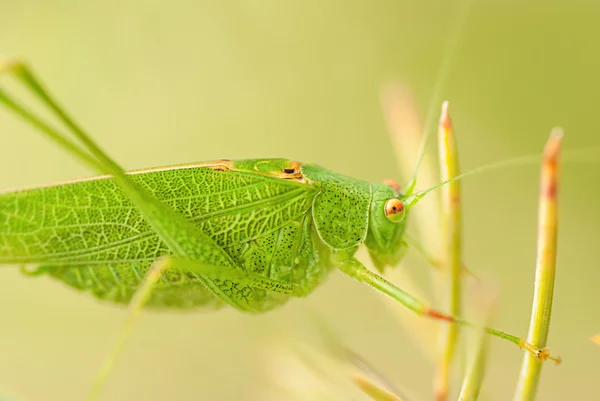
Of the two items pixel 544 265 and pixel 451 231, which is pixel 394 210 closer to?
pixel 451 231

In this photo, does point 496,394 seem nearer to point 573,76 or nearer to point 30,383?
point 573,76

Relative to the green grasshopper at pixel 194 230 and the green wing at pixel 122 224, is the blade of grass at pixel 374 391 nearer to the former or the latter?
the green grasshopper at pixel 194 230

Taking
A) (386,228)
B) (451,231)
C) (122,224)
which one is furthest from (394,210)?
(122,224)

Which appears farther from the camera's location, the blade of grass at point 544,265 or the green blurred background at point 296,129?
the green blurred background at point 296,129

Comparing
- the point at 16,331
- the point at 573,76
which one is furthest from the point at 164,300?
the point at 573,76

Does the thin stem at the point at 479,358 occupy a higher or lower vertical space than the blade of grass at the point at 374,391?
higher

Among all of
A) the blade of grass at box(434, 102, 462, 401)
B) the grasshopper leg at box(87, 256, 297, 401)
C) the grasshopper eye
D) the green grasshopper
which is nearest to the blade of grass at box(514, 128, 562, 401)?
the blade of grass at box(434, 102, 462, 401)

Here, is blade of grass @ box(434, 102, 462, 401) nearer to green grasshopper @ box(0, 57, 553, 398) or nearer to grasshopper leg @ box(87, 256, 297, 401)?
green grasshopper @ box(0, 57, 553, 398)

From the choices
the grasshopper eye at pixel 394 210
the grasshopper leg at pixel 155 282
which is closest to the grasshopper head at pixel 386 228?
the grasshopper eye at pixel 394 210
